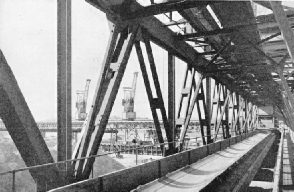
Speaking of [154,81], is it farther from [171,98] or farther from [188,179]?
[188,179]

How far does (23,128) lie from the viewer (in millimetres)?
3680

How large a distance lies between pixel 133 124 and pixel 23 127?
7028cm

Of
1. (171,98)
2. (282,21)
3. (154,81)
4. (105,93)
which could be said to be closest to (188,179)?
(154,81)

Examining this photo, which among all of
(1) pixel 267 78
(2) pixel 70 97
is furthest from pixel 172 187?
(1) pixel 267 78

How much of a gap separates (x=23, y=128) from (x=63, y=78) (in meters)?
1.03

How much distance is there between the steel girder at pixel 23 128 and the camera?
3.43 metres

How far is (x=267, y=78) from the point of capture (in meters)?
17.6

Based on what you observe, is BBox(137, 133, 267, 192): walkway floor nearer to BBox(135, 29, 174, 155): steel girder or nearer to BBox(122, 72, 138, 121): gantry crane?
BBox(135, 29, 174, 155): steel girder

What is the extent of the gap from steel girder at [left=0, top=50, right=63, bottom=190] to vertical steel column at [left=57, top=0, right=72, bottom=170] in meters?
0.35

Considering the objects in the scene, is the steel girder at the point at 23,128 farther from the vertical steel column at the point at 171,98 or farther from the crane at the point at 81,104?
the crane at the point at 81,104

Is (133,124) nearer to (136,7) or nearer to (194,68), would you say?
(194,68)

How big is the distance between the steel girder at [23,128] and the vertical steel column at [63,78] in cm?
35

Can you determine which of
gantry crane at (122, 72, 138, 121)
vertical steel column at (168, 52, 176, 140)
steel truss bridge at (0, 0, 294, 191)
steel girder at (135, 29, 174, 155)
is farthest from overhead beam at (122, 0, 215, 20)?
gantry crane at (122, 72, 138, 121)

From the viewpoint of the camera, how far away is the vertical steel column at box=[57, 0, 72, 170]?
432 centimetres
